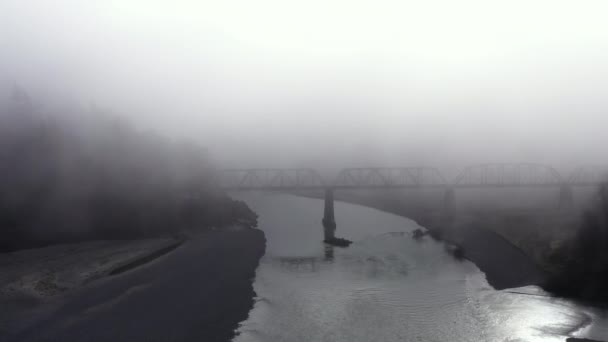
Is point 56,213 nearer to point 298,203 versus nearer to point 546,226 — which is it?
point 546,226

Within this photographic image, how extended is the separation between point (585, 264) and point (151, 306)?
145 ft

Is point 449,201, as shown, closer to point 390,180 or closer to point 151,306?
point 390,180

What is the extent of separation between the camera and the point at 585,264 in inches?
1909

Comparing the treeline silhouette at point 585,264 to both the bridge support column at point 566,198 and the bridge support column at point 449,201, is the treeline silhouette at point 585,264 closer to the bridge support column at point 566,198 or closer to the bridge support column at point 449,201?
the bridge support column at point 449,201

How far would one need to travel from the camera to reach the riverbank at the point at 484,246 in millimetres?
51972

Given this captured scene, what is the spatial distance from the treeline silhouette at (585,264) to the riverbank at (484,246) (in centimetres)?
249

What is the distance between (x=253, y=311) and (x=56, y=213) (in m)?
41.7

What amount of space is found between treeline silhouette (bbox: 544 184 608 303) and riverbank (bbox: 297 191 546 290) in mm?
2489

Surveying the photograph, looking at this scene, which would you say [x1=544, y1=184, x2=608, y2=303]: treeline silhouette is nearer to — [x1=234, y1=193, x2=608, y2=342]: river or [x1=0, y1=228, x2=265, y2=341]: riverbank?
[x1=234, y1=193, x2=608, y2=342]: river

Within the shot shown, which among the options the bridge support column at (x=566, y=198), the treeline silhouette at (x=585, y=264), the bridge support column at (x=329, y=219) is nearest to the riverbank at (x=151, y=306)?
the treeline silhouette at (x=585, y=264)

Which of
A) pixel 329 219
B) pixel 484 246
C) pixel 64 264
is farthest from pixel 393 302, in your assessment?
pixel 329 219

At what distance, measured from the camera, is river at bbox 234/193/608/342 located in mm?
37281

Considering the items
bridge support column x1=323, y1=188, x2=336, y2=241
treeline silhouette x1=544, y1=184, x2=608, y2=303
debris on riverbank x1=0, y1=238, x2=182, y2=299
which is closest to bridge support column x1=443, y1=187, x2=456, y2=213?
bridge support column x1=323, y1=188, x2=336, y2=241

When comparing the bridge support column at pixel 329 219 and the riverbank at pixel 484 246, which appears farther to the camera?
the bridge support column at pixel 329 219
